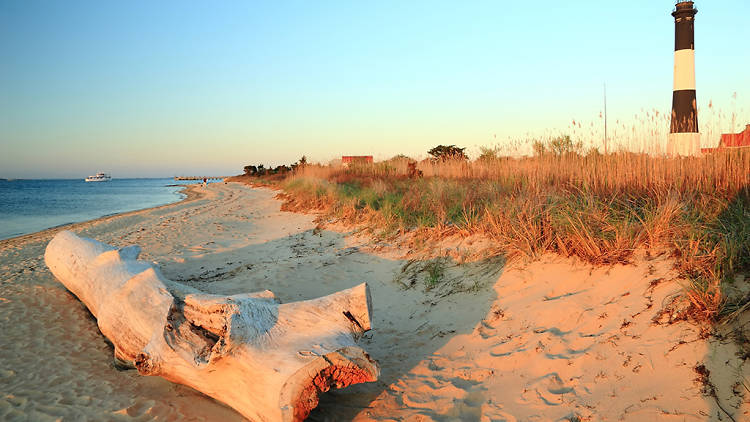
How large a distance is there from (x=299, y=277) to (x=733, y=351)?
4.63 m

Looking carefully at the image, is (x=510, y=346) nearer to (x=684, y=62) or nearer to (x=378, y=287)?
(x=378, y=287)

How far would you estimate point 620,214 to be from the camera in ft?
14.1

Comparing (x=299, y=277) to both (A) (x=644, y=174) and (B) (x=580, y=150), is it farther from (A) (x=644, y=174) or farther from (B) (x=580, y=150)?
(B) (x=580, y=150)

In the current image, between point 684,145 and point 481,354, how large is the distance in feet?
16.3

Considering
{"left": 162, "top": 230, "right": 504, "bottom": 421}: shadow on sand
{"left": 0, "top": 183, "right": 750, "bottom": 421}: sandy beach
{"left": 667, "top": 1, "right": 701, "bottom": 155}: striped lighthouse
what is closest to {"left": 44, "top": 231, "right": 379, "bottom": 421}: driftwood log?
{"left": 0, "top": 183, "right": 750, "bottom": 421}: sandy beach

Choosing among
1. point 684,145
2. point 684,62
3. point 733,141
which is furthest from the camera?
point 684,62

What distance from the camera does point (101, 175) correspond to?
111 metres

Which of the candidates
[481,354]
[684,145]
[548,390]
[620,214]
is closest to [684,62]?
[684,145]

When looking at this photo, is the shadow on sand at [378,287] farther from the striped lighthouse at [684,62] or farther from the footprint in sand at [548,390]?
the striped lighthouse at [684,62]

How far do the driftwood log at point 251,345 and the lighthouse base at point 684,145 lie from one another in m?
5.35

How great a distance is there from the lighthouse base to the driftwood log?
5.35 meters

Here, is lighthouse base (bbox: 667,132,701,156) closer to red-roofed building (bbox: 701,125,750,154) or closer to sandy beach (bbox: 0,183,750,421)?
red-roofed building (bbox: 701,125,750,154)

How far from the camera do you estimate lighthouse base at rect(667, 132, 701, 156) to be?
561 centimetres

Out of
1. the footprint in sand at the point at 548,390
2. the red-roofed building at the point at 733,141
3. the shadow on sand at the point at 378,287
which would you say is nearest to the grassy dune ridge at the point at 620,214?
the red-roofed building at the point at 733,141
